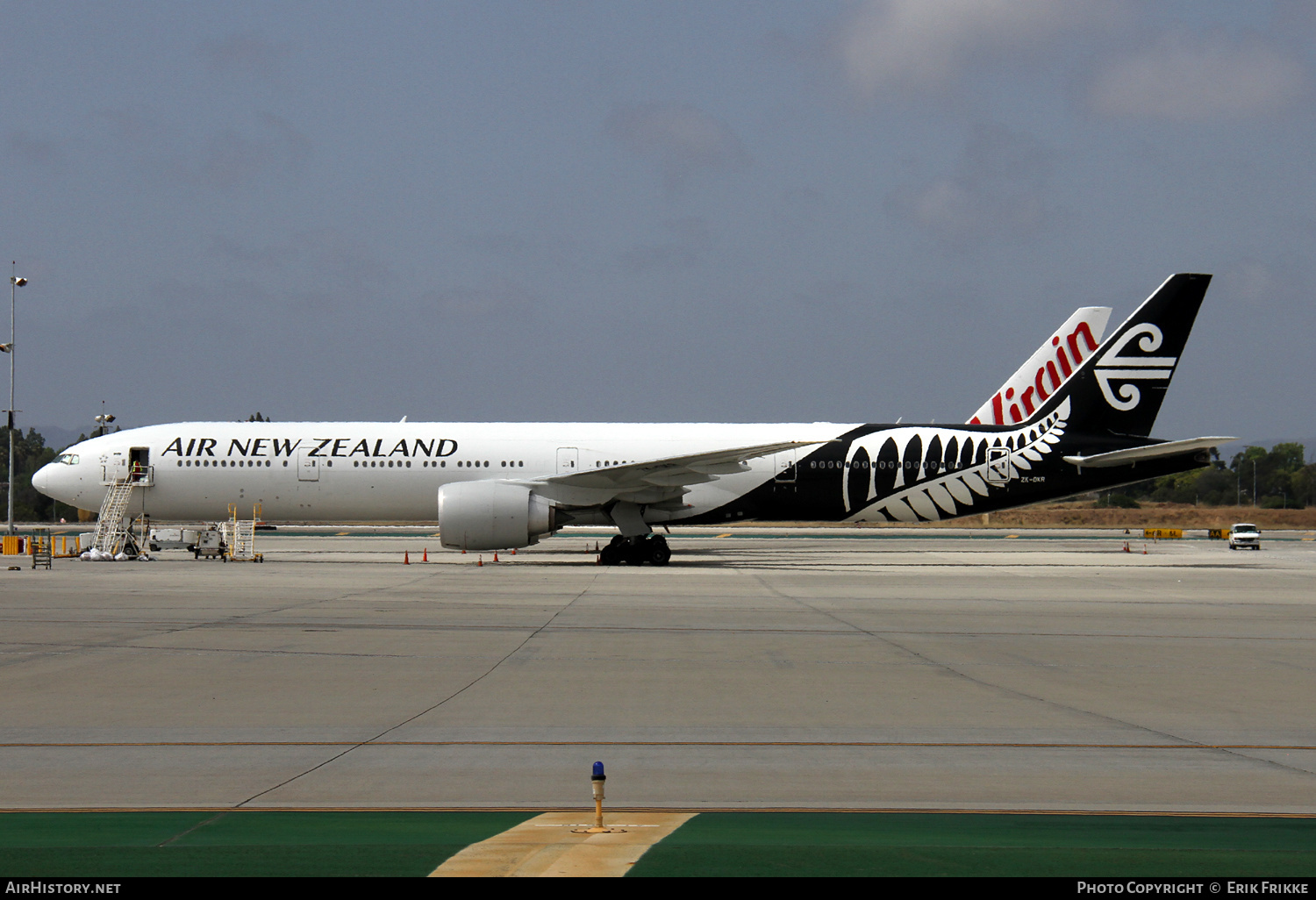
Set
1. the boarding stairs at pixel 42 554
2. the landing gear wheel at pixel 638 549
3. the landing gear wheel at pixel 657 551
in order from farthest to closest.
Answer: the landing gear wheel at pixel 638 549 → the landing gear wheel at pixel 657 551 → the boarding stairs at pixel 42 554

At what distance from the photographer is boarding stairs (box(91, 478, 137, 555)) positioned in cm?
2882

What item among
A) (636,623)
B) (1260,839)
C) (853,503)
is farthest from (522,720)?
(853,503)

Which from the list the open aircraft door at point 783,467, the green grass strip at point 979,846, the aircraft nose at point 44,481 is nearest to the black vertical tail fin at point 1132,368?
the open aircraft door at point 783,467

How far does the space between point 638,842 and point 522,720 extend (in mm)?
3519

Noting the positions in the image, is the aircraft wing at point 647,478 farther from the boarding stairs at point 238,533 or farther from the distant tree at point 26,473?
the distant tree at point 26,473

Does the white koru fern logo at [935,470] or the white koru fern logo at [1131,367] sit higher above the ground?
the white koru fern logo at [1131,367]

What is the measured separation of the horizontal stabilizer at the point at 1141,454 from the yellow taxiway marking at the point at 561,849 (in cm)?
2731

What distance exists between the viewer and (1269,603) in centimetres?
1952

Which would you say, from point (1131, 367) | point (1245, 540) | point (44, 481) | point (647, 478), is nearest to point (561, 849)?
point (647, 478)

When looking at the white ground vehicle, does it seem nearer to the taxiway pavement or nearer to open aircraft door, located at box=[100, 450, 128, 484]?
the taxiway pavement

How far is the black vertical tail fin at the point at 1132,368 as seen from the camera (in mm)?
31312

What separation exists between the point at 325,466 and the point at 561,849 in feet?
81.5

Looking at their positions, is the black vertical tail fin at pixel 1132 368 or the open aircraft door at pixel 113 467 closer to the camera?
the open aircraft door at pixel 113 467
